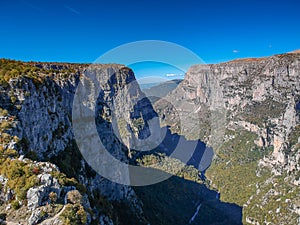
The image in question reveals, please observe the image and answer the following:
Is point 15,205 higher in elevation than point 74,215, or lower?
higher

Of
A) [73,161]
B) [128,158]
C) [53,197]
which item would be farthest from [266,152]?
[53,197]

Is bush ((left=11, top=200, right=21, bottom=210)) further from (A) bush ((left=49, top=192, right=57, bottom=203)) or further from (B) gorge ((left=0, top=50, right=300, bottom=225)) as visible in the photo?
(A) bush ((left=49, top=192, right=57, bottom=203))

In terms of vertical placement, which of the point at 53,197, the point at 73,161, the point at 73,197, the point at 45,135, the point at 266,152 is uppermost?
the point at 45,135

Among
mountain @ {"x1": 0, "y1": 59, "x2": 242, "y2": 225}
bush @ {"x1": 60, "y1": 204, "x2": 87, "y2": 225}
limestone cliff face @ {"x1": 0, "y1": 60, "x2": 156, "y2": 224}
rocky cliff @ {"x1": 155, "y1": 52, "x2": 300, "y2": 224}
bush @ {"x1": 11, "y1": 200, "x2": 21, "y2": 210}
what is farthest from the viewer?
rocky cliff @ {"x1": 155, "y1": 52, "x2": 300, "y2": 224}

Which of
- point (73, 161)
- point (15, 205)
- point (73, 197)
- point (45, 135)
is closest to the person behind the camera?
point (15, 205)

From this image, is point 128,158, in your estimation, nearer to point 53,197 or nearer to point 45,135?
point 45,135

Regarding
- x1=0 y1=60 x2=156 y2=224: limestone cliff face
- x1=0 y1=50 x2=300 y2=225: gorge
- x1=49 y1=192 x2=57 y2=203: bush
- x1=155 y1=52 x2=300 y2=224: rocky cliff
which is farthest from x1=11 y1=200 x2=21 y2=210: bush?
x1=155 y1=52 x2=300 y2=224: rocky cliff

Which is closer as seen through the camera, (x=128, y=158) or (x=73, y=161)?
(x=73, y=161)

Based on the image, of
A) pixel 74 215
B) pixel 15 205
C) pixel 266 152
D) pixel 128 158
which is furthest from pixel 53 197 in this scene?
pixel 266 152

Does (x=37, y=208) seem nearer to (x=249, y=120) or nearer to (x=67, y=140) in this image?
(x=67, y=140)

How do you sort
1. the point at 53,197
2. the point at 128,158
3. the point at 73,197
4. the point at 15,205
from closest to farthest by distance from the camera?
the point at 15,205 < the point at 53,197 < the point at 73,197 < the point at 128,158

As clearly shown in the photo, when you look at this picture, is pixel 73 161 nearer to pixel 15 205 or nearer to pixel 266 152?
pixel 15 205

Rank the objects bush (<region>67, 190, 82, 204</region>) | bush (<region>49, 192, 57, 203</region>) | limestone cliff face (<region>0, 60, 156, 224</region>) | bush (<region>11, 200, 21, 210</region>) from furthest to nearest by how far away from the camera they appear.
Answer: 1. limestone cliff face (<region>0, 60, 156, 224</region>)
2. bush (<region>67, 190, 82, 204</region>)
3. bush (<region>49, 192, 57, 203</region>)
4. bush (<region>11, 200, 21, 210</region>)

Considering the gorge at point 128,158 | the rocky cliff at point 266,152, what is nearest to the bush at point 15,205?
the gorge at point 128,158
